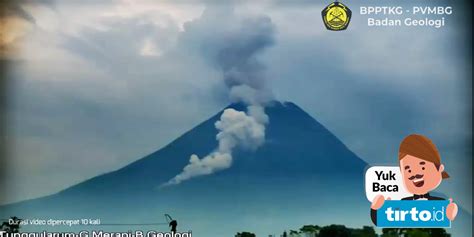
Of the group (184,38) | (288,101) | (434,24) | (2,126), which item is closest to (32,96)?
(2,126)

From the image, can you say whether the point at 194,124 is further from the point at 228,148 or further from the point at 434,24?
the point at 434,24

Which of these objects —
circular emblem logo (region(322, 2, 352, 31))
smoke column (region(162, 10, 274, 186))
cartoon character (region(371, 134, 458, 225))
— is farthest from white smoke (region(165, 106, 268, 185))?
cartoon character (region(371, 134, 458, 225))

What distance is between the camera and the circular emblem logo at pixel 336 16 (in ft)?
8.82

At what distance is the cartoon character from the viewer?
2646 mm

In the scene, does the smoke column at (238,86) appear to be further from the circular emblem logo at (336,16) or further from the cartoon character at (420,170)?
the cartoon character at (420,170)

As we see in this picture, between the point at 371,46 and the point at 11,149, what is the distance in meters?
1.80

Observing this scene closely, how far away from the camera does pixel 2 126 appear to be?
106 inches

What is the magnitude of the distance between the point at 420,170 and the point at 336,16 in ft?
2.74

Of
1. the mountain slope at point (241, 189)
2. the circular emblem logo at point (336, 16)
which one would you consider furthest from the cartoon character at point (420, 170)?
the circular emblem logo at point (336, 16)

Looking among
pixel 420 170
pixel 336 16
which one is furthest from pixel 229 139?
pixel 420 170

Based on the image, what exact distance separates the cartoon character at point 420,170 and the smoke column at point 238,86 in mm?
665

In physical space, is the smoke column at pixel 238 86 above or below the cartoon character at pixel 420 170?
above

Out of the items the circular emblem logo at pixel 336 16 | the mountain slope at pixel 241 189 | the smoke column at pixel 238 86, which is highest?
the circular emblem logo at pixel 336 16

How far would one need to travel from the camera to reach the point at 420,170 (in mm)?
2656
